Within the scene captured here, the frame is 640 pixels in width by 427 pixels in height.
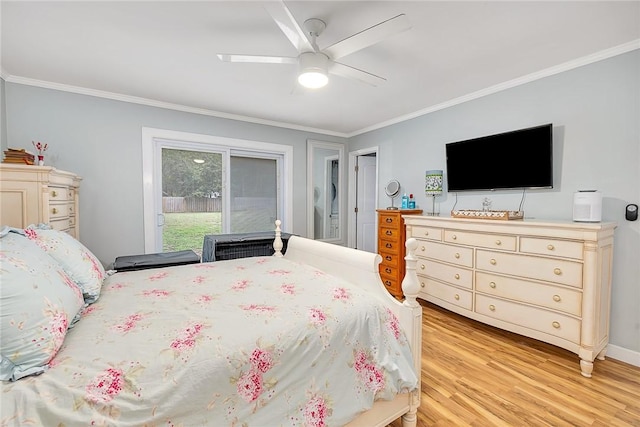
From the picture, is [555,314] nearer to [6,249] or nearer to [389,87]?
[389,87]

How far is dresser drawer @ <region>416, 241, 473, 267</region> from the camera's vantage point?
2740mm

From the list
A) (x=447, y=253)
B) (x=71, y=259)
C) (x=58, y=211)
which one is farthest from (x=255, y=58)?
(x=447, y=253)

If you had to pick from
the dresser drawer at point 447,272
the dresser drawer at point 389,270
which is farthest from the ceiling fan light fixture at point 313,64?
the dresser drawer at point 389,270

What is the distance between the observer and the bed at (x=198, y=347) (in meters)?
0.85

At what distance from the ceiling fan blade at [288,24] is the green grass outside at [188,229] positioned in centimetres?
278

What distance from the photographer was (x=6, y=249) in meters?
1.10

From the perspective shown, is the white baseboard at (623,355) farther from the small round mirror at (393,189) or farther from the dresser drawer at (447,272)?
the small round mirror at (393,189)

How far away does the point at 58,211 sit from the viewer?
94.3 inches

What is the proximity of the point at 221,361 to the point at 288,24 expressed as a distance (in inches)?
67.2

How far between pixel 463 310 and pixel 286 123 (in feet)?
11.2

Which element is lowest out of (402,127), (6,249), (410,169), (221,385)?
(221,385)

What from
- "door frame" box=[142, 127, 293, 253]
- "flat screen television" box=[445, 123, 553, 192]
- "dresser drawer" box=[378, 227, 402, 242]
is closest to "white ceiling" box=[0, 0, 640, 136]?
"door frame" box=[142, 127, 293, 253]

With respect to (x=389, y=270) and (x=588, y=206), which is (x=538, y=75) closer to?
(x=588, y=206)

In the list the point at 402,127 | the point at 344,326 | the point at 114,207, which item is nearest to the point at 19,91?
the point at 114,207
